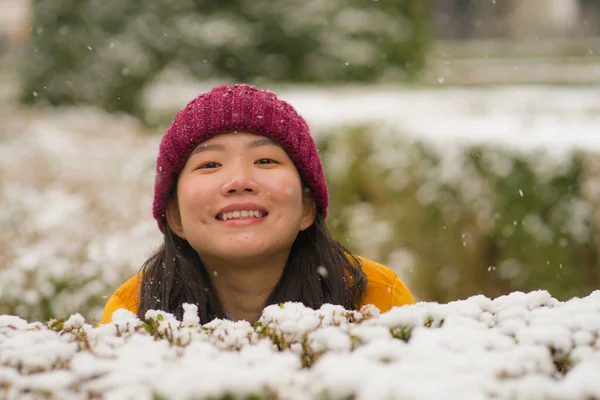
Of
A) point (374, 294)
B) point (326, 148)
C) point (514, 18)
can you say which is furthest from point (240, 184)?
point (514, 18)

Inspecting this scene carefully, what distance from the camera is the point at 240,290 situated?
2520 millimetres

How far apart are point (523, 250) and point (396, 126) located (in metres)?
1.30

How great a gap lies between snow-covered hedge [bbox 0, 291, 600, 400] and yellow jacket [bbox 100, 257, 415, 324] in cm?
57

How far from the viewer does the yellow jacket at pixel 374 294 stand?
2.57m

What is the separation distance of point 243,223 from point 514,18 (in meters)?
30.0

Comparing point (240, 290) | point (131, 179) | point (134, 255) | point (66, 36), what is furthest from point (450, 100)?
point (66, 36)

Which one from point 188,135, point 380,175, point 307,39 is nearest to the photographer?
point 188,135

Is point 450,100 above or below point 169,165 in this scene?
above

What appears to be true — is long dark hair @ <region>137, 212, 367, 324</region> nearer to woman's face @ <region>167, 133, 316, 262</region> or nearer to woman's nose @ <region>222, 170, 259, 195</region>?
woman's face @ <region>167, 133, 316, 262</region>

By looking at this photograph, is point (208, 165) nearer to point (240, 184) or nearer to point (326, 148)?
point (240, 184)

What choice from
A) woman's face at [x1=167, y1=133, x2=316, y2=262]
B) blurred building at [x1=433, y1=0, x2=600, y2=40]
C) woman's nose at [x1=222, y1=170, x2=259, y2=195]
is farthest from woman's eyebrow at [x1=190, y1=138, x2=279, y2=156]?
blurred building at [x1=433, y1=0, x2=600, y2=40]

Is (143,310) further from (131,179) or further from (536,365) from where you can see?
(131,179)

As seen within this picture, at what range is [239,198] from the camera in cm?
234

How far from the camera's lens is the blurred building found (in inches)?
1161
